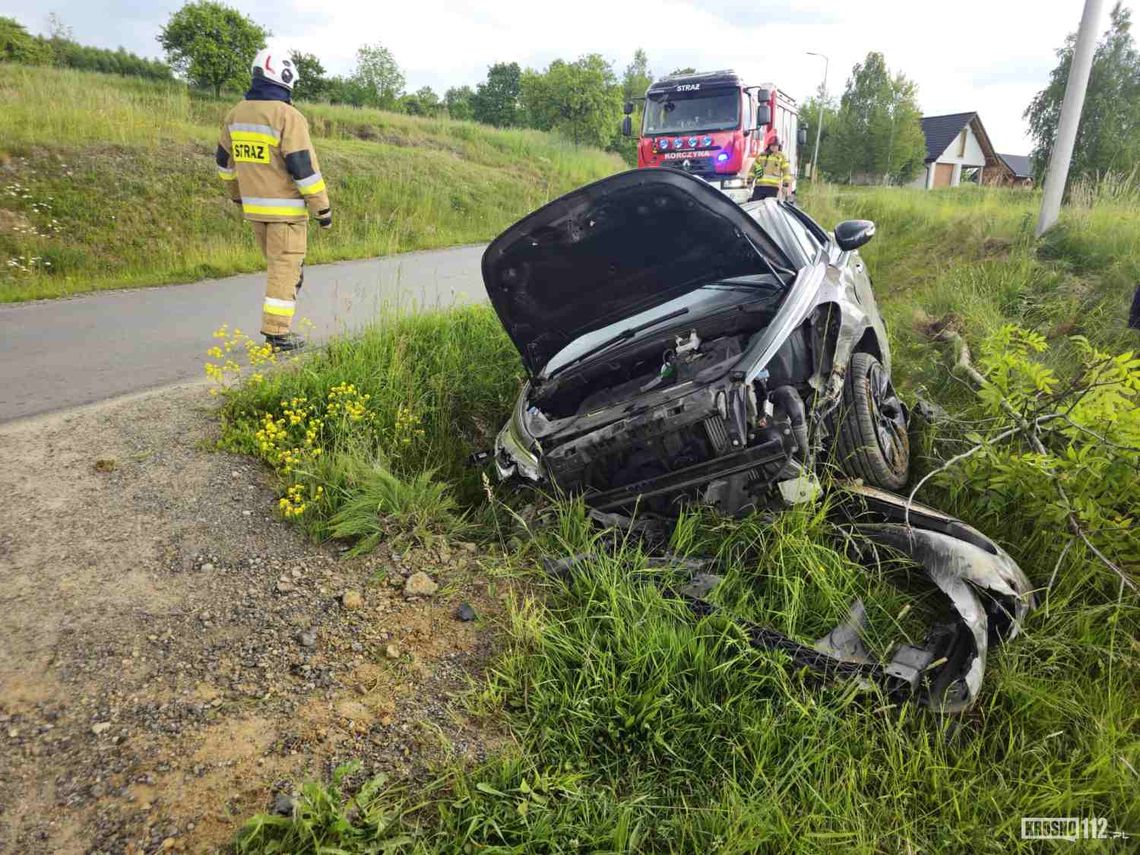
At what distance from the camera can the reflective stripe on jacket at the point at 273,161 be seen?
4.87 meters

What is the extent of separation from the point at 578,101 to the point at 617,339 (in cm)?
3306

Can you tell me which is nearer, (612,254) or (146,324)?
(612,254)

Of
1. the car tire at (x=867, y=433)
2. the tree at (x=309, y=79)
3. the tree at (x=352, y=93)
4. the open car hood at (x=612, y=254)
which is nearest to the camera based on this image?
the open car hood at (x=612, y=254)

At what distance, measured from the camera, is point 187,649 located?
2420mm

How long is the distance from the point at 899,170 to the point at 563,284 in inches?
1363

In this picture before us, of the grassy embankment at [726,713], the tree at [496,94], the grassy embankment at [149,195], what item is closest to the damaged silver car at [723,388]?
the grassy embankment at [726,713]

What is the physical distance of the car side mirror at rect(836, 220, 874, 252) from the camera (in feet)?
12.5

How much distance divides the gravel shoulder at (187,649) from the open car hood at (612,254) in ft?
4.77

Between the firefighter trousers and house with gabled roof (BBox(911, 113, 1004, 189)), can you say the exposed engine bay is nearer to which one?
the firefighter trousers

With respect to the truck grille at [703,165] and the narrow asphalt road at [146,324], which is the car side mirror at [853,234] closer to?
the narrow asphalt road at [146,324]

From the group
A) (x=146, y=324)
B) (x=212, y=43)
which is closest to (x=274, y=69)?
(x=146, y=324)

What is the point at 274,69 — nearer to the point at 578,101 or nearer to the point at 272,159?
the point at 272,159

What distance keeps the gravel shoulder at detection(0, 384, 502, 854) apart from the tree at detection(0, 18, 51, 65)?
98.0 ft

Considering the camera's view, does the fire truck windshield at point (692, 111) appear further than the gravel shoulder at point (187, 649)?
Yes
